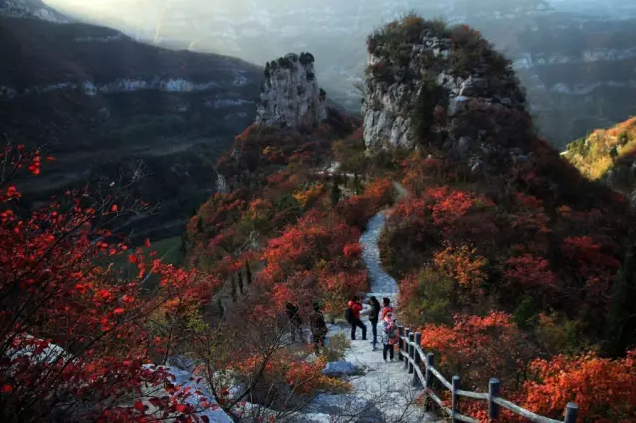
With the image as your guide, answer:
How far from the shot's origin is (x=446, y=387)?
7.34m

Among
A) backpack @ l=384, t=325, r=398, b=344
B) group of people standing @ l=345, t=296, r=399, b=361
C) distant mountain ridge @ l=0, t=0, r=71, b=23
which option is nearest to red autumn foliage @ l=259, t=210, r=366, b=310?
group of people standing @ l=345, t=296, r=399, b=361

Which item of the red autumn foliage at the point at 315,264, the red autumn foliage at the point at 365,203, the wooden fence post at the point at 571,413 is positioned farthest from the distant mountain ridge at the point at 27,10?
the wooden fence post at the point at 571,413

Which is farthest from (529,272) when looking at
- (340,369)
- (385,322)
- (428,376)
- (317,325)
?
(428,376)

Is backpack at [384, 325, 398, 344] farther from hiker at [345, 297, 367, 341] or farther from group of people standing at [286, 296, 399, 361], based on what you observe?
hiker at [345, 297, 367, 341]

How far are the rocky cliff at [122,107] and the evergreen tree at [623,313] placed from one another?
177 ft

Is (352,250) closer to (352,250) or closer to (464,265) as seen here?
(352,250)

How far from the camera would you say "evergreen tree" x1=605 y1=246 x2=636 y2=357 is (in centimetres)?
944

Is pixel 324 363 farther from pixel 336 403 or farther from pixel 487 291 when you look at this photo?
pixel 487 291

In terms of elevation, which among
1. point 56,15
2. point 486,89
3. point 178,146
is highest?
point 56,15

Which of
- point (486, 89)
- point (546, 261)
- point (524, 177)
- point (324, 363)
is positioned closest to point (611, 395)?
point (324, 363)

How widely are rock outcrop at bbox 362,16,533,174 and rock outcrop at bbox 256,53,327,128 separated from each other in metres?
16.3

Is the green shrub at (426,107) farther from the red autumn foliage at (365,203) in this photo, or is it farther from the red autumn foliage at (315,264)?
the red autumn foliage at (315,264)

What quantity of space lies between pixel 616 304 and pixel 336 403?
680 centimetres

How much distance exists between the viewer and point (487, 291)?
41.4 ft
